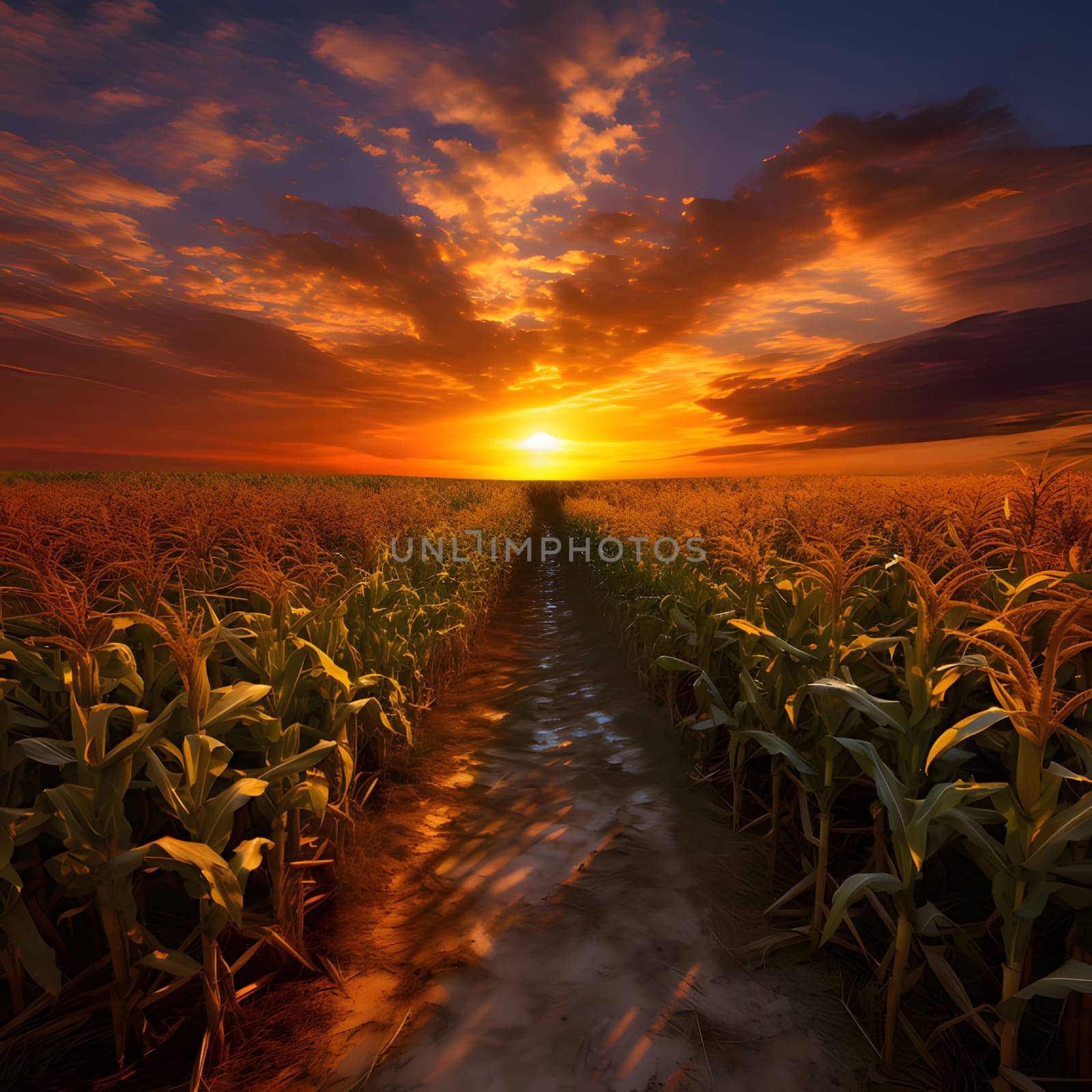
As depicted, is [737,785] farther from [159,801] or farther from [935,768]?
A: [159,801]

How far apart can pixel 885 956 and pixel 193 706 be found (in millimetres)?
3609

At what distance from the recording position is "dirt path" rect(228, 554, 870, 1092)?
8.36ft

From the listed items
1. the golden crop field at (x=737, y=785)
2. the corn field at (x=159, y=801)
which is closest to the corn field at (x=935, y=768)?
the golden crop field at (x=737, y=785)

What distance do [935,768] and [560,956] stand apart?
7.61 feet

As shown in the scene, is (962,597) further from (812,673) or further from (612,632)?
(612,632)

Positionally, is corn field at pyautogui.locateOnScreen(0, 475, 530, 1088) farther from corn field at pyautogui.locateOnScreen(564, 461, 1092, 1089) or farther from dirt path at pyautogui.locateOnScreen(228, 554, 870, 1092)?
corn field at pyautogui.locateOnScreen(564, 461, 1092, 1089)

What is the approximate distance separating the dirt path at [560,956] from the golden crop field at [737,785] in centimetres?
25

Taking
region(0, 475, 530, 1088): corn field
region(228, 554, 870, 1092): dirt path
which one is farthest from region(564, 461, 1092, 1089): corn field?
region(0, 475, 530, 1088): corn field

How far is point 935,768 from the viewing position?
286 cm

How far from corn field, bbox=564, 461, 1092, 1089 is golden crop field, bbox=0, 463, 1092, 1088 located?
0.06 ft

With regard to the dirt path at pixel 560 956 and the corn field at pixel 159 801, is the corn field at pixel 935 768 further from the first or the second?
the corn field at pixel 159 801

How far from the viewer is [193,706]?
2.60 m

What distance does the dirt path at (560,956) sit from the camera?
2.55 metres

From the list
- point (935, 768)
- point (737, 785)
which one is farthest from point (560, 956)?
point (935, 768)
